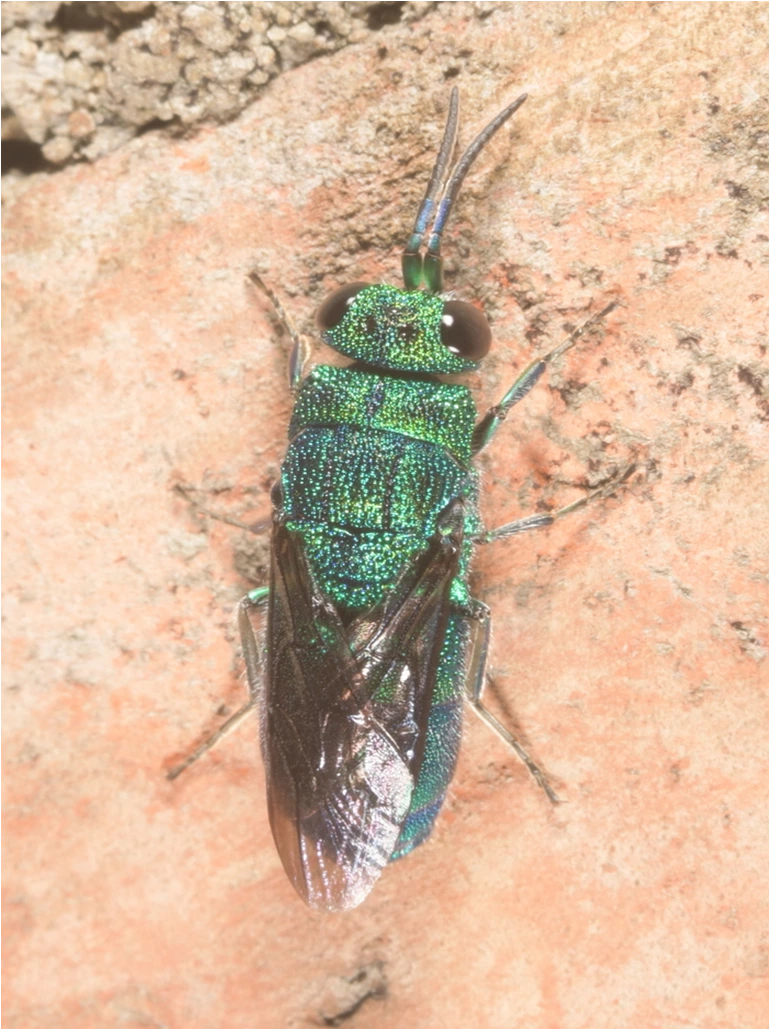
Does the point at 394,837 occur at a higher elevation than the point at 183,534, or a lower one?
lower

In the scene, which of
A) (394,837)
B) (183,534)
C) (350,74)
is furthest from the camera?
(183,534)

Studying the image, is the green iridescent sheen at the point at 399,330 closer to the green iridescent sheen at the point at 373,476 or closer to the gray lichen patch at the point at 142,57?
the green iridescent sheen at the point at 373,476

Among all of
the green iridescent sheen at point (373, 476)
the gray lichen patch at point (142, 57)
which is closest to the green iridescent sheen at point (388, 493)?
the green iridescent sheen at point (373, 476)

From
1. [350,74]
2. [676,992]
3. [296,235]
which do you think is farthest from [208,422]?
[676,992]

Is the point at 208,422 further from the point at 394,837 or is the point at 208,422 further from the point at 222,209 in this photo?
the point at 394,837

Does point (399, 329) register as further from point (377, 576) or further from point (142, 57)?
point (142, 57)

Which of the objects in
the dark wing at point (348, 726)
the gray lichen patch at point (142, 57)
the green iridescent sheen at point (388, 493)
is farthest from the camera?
the gray lichen patch at point (142, 57)

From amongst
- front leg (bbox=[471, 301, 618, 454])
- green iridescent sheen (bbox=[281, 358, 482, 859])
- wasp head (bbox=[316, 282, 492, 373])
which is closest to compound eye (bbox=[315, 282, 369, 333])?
wasp head (bbox=[316, 282, 492, 373])

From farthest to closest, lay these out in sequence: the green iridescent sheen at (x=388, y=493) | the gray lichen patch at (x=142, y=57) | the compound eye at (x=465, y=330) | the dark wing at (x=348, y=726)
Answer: the gray lichen patch at (x=142, y=57) → the green iridescent sheen at (x=388, y=493) → the compound eye at (x=465, y=330) → the dark wing at (x=348, y=726)
